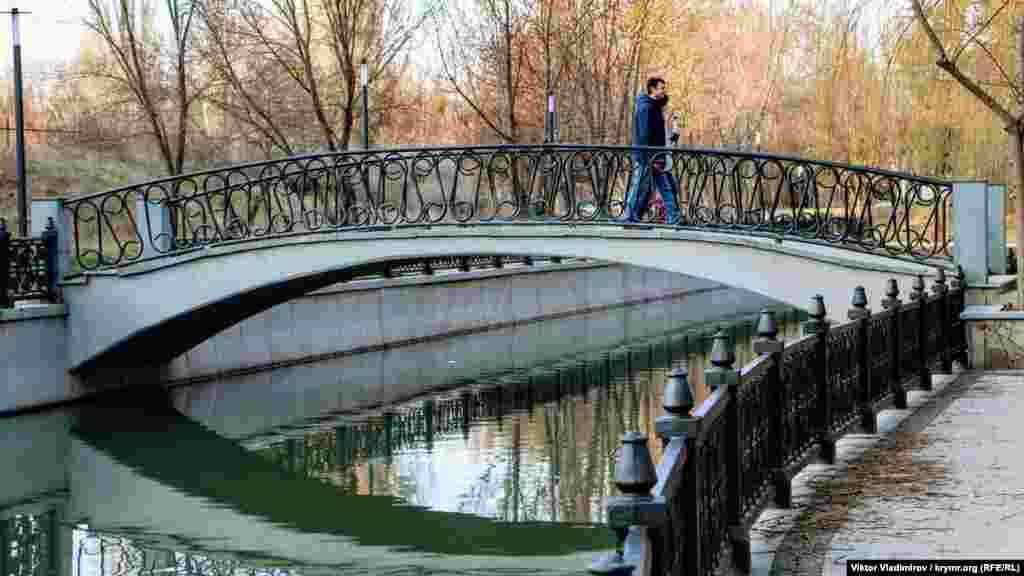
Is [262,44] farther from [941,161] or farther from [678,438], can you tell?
[678,438]

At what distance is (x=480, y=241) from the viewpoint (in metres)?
18.6

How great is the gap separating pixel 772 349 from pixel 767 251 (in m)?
9.58

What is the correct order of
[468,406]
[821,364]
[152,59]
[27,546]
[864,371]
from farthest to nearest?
[152,59] < [468,406] < [27,546] < [864,371] < [821,364]

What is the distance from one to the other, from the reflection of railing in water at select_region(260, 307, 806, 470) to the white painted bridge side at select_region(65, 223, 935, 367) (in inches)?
Result: 79.4

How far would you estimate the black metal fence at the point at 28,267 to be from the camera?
18.1 metres

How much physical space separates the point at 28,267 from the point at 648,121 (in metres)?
7.66

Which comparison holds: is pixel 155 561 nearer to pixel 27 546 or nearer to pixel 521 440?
pixel 27 546

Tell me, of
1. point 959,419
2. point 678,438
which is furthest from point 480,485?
point 678,438

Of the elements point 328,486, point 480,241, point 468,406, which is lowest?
point 328,486

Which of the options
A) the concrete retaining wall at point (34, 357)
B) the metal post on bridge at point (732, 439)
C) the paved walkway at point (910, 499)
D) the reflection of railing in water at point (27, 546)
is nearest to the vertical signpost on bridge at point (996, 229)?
the paved walkway at point (910, 499)

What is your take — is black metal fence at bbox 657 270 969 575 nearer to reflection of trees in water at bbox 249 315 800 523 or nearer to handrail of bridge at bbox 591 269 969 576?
handrail of bridge at bbox 591 269 969 576

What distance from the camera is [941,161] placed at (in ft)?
95.7

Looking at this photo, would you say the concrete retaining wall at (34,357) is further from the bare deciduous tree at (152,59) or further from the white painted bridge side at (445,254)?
the bare deciduous tree at (152,59)

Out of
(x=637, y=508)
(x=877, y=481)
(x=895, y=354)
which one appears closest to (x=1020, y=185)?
(x=895, y=354)
